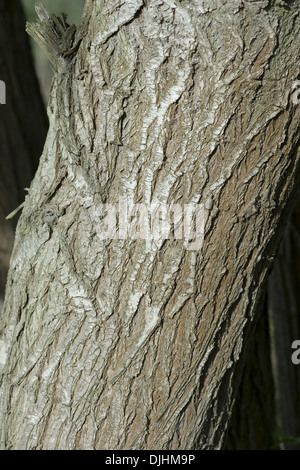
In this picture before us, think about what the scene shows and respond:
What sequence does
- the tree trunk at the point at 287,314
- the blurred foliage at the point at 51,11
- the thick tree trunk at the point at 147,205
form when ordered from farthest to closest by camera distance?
the blurred foliage at the point at 51,11, the tree trunk at the point at 287,314, the thick tree trunk at the point at 147,205

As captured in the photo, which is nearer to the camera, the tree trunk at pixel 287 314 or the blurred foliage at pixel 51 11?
the tree trunk at pixel 287 314

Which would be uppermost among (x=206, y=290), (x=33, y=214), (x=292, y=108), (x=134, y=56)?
(x=134, y=56)

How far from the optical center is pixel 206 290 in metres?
1.52

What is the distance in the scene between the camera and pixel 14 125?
297 cm

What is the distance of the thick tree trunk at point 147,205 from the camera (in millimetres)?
1416

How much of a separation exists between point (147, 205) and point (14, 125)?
1.73m

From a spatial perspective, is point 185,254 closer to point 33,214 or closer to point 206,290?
point 206,290

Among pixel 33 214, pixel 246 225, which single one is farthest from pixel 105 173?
pixel 246 225

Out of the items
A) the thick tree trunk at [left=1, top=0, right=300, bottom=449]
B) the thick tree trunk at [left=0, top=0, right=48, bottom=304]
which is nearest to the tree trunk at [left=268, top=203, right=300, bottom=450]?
the thick tree trunk at [left=0, top=0, right=48, bottom=304]

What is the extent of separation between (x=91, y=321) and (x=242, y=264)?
1.48 feet

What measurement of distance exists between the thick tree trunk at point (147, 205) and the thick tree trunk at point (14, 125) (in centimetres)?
133

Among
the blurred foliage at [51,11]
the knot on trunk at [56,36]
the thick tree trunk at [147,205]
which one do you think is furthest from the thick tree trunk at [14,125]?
the blurred foliage at [51,11]

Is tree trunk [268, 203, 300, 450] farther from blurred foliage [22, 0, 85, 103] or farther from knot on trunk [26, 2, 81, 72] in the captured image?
blurred foliage [22, 0, 85, 103]

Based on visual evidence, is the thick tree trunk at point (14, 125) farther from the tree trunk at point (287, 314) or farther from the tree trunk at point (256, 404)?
the tree trunk at point (287, 314)
